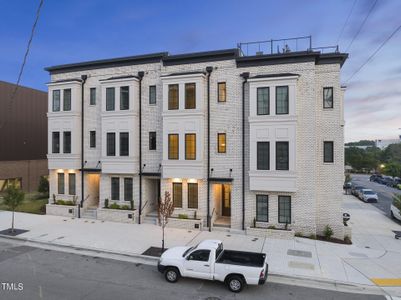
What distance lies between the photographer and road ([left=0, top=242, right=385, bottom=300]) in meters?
10.6

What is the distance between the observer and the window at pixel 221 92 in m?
20.2

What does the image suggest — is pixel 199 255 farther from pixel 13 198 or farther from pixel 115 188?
pixel 13 198

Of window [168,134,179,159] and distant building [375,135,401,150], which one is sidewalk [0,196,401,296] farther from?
distant building [375,135,401,150]

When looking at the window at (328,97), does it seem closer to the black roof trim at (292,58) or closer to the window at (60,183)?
the black roof trim at (292,58)

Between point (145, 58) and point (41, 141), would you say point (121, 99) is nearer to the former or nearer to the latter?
point (145, 58)

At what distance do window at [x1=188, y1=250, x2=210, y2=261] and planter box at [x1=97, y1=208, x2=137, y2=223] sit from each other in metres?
10.6

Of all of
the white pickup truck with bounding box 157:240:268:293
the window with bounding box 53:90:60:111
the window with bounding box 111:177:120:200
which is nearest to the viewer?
the white pickup truck with bounding box 157:240:268:293

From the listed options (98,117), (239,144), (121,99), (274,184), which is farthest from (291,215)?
(98,117)

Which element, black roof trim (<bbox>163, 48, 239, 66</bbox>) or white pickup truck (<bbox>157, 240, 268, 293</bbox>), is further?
black roof trim (<bbox>163, 48, 239, 66</bbox>)

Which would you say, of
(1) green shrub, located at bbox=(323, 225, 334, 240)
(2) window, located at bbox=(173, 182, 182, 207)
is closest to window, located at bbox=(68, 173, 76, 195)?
(2) window, located at bbox=(173, 182, 182, 207)

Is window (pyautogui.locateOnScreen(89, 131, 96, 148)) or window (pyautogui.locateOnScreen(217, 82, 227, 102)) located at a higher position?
window (pyautogui.locateOnScreen(217, 82, 227, 102))

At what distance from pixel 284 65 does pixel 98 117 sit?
14.9 m

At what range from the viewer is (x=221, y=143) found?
793 inches

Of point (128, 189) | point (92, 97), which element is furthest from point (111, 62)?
point (128, 189)
